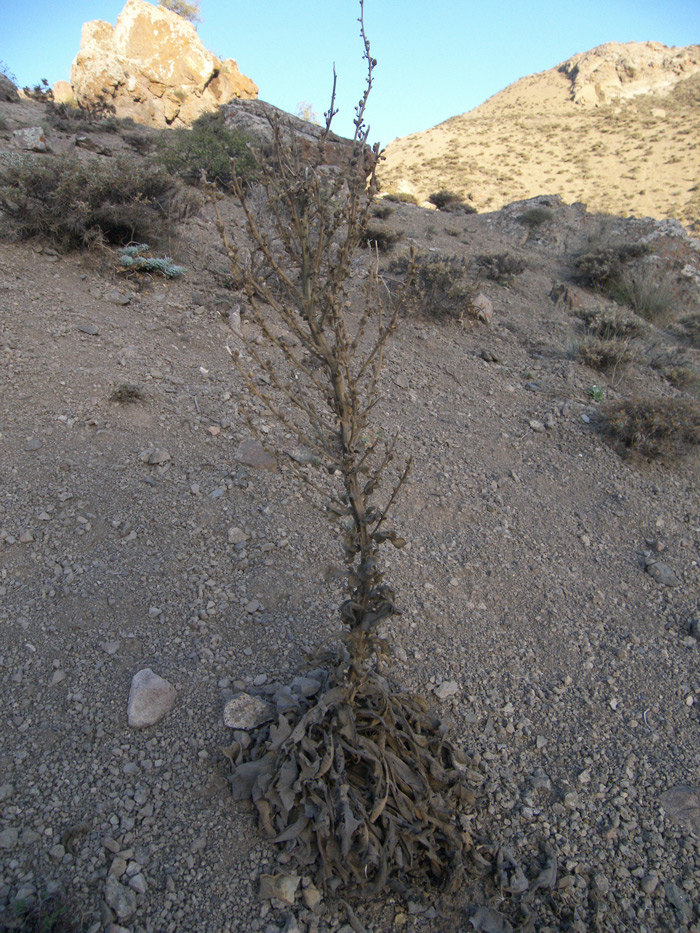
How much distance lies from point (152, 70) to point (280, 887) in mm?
26179

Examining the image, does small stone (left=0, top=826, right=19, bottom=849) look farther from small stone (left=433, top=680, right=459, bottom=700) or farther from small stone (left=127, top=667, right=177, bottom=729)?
small stone (left=433, top=680, right=459, bottom=700)

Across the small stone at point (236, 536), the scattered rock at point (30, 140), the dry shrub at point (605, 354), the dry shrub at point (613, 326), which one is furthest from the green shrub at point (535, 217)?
the small stone at point (236, 536)

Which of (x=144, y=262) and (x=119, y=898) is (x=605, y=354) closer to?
(x=144, y=262)

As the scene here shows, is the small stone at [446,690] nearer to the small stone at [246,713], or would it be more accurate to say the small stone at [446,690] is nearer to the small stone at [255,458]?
the small stone at [246,713]

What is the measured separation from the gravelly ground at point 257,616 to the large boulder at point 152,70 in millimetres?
19116

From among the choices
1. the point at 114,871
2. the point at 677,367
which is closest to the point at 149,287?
the point at 114,871

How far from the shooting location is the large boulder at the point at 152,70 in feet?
64.4

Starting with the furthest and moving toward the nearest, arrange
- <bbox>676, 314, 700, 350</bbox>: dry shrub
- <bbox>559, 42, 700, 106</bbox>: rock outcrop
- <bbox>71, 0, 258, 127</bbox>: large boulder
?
<bbox>559, 42, 700, 106</bbox>: rock outcrop, <bbox>71, 0, 258, 127</bbox>: large boulder, <bbox>676, 314, 700, 350</bbox>: dry shrub

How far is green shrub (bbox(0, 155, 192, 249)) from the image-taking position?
506 centimetres

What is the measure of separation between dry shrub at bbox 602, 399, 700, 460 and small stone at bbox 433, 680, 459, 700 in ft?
10.3

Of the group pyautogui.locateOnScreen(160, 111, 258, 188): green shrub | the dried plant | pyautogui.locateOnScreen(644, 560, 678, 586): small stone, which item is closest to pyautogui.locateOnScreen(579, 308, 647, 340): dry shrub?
pyautogui.locateOnScreen(644, 560, 678, 586): small stone

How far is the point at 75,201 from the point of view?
16.5 feet

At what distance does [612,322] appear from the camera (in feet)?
22.5

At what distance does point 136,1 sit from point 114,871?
29.4 m
